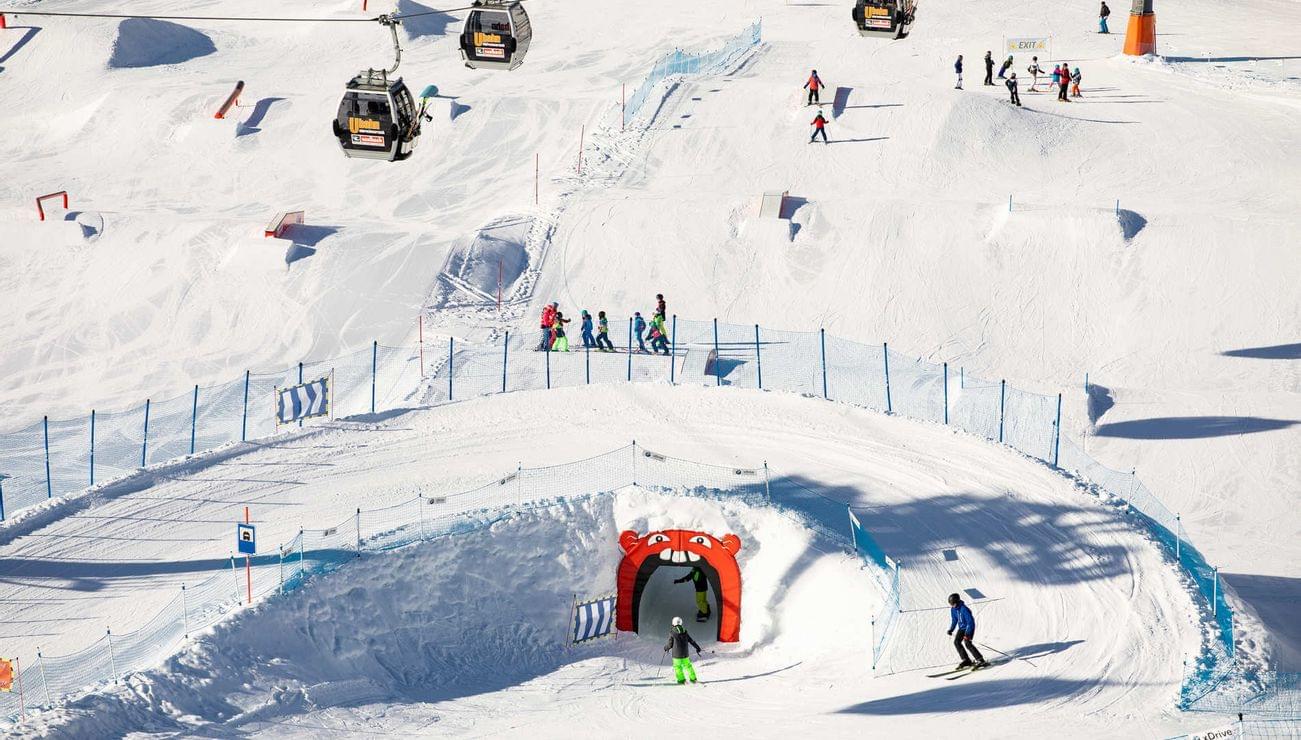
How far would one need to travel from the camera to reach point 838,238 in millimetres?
39656

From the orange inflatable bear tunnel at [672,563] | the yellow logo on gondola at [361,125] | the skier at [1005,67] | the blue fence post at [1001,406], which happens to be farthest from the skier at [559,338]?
the skier at [1005,67]

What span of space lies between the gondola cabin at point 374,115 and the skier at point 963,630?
12063 mm

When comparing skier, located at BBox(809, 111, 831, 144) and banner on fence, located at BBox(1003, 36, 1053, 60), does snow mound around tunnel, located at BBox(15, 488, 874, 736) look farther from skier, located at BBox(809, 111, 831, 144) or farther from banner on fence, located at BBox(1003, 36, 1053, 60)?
banner on fence, located at BBox(1003, 36, 1053, 60)

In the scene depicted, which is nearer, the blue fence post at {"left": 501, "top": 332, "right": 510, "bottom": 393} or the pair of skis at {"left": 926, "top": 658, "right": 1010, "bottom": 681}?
the pair of skis at {"left": 926, "top": 658, "right": 1010, "bottom": 681}

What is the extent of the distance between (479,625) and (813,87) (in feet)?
79.4

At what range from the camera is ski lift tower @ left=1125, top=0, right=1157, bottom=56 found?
4919cm

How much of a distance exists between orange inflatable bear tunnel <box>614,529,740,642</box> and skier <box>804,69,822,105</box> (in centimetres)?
2180

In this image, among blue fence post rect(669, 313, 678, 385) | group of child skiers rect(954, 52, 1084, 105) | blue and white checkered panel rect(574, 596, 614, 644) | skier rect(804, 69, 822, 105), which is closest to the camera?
blue and white checkered panel rect(574, 596, 614, 644)

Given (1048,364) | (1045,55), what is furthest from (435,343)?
(1045,55)

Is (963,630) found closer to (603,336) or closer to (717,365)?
Result: (717,365)

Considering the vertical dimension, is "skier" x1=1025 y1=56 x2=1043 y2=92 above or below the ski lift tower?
below

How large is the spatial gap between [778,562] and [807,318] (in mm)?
12717

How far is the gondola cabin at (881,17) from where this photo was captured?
3188 centimetres

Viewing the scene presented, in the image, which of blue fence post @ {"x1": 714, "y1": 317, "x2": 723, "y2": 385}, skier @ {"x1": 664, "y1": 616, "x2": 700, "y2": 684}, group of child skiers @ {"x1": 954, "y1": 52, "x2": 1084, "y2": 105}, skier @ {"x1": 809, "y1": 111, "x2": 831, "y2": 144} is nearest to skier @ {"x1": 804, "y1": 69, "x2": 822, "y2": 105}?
skier @ {"x1": 809, "y1": 111, "x2": 831, "y2": 144}
